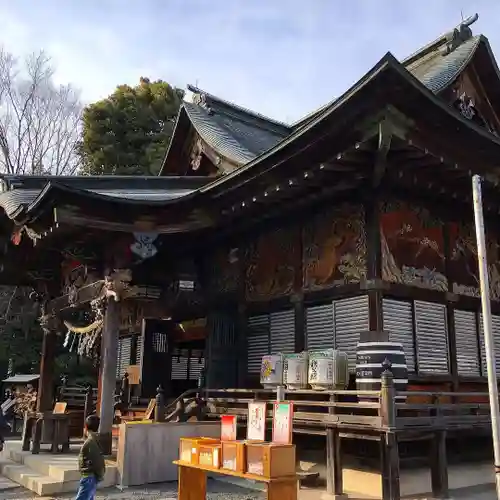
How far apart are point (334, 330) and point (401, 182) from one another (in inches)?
109

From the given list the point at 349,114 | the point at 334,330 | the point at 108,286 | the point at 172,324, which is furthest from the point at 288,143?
the point at 172,324

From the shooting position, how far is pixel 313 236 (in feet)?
33.3

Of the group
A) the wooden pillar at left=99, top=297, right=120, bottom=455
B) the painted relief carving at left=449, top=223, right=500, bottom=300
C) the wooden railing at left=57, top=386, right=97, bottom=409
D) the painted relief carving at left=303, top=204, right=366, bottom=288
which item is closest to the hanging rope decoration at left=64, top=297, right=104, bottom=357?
the wooden pillar at left=99, top=297, right=120, bottom=455

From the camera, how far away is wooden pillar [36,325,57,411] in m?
13.1

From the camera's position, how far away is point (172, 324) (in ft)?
45.7

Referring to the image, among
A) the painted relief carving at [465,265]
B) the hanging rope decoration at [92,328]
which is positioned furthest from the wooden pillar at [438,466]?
the hanging rope decoration at [92,328]

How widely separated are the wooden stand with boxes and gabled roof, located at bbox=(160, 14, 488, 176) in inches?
248

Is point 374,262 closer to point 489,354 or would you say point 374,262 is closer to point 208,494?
point 489,354

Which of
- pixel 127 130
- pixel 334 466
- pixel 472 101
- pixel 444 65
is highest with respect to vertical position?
pixel 127 130

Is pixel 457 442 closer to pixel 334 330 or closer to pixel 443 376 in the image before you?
pixel 443 376

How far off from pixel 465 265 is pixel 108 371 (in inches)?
279

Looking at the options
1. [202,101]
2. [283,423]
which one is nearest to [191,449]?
[283,423]

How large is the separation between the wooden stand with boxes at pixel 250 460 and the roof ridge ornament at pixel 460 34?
36.7 ft

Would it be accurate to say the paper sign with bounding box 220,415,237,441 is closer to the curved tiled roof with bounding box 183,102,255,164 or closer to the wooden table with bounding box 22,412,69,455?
the wooden table with bounding box 22,412,69,455
